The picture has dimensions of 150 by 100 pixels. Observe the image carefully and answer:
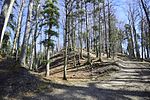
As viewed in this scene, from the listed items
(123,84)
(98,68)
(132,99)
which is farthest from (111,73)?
(132,99)

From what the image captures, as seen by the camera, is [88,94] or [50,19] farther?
[50,19]

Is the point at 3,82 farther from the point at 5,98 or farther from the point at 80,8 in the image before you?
the point at 80,8

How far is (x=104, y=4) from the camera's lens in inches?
1202

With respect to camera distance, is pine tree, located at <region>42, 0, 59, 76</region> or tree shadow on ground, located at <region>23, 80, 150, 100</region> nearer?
tree shadow on ground, located at <region>23, 80, 150, 100</region>

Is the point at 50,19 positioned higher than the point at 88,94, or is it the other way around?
the point at 50,19

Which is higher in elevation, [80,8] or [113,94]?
[80,8]

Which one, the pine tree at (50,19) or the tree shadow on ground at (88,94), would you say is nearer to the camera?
the tree shadow on ground at (88,94)

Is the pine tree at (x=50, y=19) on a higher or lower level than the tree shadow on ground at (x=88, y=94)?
higher

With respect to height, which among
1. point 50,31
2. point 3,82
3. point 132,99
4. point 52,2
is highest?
point 52,2

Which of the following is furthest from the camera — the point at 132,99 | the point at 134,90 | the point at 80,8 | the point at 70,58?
the point at 70,58

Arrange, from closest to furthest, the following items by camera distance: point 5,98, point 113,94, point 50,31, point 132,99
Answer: point 5,98 → point 132,99 → point 113,94 → point 50,31

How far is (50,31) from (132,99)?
13.0 meters

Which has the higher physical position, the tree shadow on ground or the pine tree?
the pine tree

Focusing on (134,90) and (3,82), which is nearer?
(3,82)
